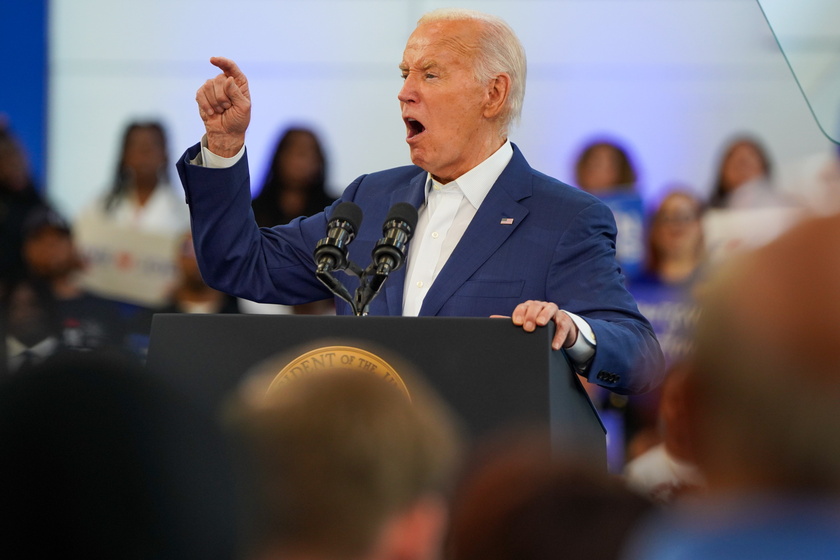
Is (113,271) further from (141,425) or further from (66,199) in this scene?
(141,425)

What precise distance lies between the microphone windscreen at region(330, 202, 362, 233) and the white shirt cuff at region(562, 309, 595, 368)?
1.47 ft

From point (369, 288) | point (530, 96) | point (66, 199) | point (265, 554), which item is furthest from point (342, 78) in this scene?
point (265, 554)

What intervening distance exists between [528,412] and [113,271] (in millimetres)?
4134

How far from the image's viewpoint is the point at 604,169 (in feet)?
17.6

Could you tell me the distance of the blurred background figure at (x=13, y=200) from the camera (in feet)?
17.7

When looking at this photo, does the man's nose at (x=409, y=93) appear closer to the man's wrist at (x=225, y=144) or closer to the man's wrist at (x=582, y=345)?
the man's wrist at (x=225, y=144)

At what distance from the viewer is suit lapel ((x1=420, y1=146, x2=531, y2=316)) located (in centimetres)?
252

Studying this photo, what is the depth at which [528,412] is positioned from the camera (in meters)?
1.95

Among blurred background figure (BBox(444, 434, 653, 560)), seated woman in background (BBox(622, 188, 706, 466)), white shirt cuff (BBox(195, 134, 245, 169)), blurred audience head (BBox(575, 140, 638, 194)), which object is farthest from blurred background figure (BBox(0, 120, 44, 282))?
blurred background figure (BBox(444, 434, 653, 560))

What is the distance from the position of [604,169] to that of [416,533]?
443 centimetres

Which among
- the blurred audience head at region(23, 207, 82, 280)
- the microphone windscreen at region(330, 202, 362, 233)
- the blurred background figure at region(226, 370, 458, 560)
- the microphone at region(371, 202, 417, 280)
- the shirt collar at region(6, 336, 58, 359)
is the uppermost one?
the microphone windscreen at region(330, 202, 362, 233)

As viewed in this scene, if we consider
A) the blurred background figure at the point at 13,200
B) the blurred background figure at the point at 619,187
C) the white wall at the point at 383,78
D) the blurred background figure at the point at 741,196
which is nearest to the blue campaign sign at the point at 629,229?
the blurred background figure at the point at 619,187

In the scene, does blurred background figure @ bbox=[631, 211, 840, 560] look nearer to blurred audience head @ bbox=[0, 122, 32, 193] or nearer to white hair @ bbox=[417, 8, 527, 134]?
white hair @ bbox=[417, 8, 527, 134]

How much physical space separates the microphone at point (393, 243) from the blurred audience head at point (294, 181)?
2.97m
